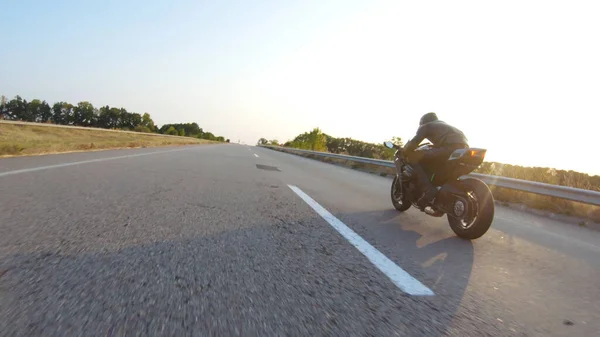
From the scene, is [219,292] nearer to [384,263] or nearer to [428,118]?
[384,263]

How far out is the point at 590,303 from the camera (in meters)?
2.43

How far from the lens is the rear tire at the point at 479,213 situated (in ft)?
12.5

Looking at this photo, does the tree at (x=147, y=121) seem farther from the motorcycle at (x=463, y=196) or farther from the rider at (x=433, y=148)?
the motorcycle at (x=463, y=196)

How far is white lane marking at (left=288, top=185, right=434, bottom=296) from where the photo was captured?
2.34m

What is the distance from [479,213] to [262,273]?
8.91 feet

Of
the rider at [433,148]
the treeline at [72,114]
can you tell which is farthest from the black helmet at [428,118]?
the treeline at [72,114]

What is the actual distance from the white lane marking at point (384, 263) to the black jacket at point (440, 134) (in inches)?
68.8

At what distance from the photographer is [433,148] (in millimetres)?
4727

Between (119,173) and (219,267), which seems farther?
(119,173)

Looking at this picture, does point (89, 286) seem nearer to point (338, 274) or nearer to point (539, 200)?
point (338, 274)

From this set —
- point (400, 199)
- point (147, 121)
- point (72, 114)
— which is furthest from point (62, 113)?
point (400, 199)

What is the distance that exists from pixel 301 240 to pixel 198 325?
1.77 m

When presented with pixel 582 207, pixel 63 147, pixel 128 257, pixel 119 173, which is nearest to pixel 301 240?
pixel 128 257

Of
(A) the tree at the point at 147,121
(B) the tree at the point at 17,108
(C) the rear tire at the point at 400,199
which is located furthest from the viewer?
(A) the tree at the point at 147,121
